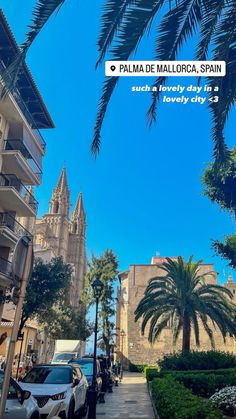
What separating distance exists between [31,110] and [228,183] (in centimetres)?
1336

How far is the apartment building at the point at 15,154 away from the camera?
66.1 feet

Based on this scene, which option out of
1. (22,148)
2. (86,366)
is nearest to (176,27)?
(86,366)

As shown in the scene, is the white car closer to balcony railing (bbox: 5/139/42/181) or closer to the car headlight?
the car headlight

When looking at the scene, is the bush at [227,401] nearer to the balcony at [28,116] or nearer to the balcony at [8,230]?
the balcony at [8,230]

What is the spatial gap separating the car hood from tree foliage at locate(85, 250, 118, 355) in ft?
125

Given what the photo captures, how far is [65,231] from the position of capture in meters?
98.8

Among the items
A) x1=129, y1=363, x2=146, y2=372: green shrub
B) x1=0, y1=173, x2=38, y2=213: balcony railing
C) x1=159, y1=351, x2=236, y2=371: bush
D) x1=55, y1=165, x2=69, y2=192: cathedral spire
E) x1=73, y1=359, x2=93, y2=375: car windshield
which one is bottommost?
x1=73, y1=359, x2=93, y2=375: car windshield

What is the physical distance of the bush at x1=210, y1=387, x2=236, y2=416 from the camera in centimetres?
994

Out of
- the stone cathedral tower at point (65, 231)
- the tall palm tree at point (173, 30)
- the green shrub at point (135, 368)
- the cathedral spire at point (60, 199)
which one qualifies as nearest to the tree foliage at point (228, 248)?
the tall palm tree at point (173, 30)

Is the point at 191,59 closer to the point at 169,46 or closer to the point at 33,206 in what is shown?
the point at 169,46

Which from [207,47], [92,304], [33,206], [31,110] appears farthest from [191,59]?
[92,304]

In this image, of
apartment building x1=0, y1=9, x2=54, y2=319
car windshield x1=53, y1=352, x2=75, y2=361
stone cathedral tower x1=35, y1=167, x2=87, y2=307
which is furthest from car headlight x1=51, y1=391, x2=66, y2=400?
stone cathedral tower x1=35, y1=167, x2=87, y2=307

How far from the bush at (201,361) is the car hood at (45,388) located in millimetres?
13579

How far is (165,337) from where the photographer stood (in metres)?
51.2
